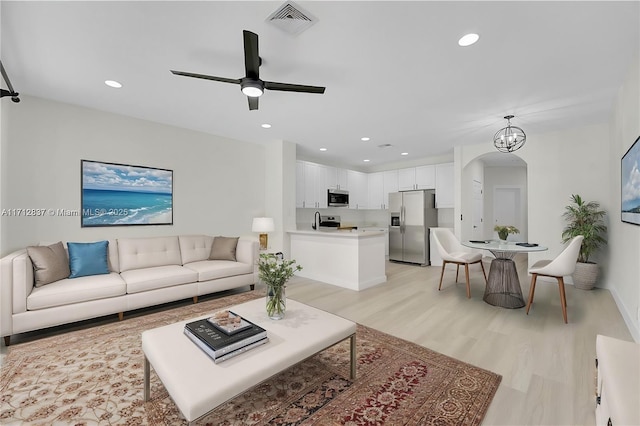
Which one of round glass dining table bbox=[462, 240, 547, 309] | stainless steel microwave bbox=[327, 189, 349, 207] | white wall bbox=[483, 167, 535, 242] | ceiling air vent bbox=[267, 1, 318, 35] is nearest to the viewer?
ceiling air vent bbox=[267, 1, 318, 35]

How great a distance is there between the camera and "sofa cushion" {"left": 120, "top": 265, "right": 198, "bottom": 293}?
3162mm

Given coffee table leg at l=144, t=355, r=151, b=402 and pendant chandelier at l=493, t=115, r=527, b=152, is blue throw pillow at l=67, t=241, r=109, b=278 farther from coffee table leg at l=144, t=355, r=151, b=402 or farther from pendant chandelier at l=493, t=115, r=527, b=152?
pendant chandelier at l=493, t=115, r=527, b=152

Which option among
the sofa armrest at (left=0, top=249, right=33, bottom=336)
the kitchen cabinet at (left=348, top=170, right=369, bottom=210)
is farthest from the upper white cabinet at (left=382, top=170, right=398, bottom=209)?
the sofa armrest at (left=0, top=249, right=33, bottom=336)

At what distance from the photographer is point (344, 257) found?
14.8 ft

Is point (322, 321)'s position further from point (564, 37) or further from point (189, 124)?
point (189, 124)

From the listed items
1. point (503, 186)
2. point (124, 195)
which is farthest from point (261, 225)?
point (503, 186)

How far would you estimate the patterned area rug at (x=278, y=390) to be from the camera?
1.63 m

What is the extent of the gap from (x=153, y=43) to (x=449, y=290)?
15.2 feet

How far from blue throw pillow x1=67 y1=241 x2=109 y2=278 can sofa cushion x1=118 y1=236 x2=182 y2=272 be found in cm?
23

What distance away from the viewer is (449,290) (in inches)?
165

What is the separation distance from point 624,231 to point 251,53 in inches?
173

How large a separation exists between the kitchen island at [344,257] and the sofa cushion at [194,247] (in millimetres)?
1510

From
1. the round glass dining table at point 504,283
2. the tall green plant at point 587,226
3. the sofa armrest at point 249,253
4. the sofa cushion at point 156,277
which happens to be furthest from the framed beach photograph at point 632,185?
the sofa cushion at point 156,277

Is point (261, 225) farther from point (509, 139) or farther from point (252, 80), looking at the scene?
point (509, 139)
